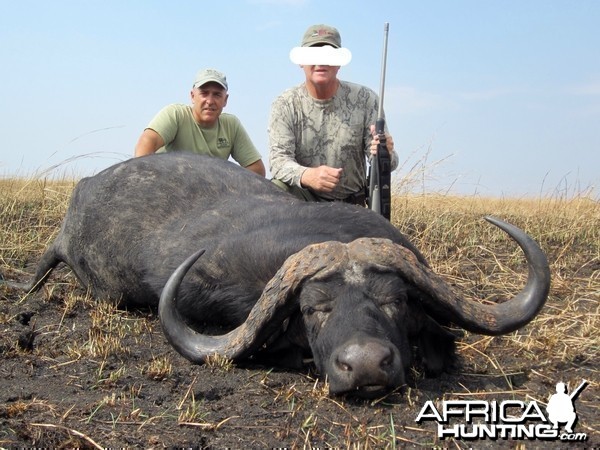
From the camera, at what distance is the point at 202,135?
6734mm

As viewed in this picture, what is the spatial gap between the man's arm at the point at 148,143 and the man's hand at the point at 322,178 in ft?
4.32

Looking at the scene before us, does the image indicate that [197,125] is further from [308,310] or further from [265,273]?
[308,310]

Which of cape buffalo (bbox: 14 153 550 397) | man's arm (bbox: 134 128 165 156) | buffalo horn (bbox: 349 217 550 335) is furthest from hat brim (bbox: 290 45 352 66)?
buffalo horn (bbox: 349 217 550 335)

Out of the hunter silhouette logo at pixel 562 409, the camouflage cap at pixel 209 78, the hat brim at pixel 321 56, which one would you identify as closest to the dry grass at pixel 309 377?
the hunter silhouette logo at pixel 562 409

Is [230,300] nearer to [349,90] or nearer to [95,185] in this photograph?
[95,185]

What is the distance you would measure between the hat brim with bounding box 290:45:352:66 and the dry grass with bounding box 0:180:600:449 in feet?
4.91

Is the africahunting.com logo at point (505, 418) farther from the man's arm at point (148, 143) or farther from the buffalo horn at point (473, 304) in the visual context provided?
the man's arm at point (148, 143)

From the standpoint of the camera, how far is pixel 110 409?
286 centimetres

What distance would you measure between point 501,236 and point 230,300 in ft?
10.9

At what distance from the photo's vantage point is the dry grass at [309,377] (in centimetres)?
275

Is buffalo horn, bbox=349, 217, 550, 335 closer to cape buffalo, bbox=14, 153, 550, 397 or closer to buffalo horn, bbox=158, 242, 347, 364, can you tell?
cape buffalo, bbox=14, 153, 550, 397

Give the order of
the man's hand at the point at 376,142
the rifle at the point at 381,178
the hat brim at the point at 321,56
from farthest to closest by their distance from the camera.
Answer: the hat brim at the point at 321,56, the man's hand at the point at 376,142, the rifle at the point at 381,178

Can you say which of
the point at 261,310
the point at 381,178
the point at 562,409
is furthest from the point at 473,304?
the point at 381,178

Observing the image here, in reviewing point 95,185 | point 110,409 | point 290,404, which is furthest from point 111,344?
point 95,185
